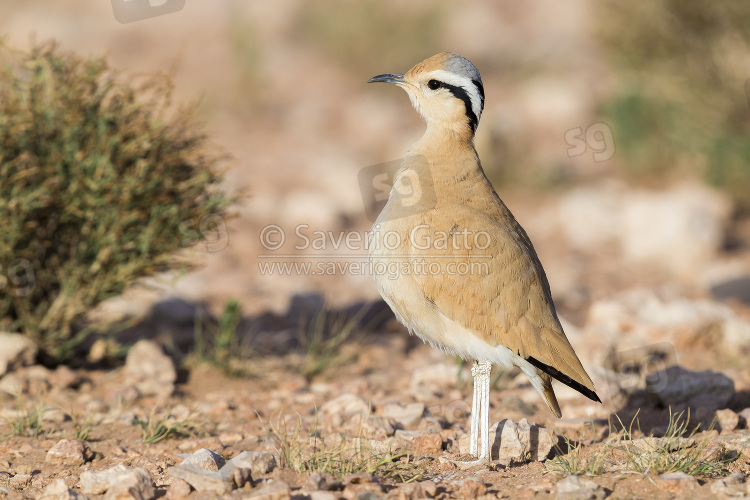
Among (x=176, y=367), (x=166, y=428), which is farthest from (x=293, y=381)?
(x=166, y=428)

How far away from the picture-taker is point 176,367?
574 centimetres

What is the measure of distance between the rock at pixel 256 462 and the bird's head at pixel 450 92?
1.95m

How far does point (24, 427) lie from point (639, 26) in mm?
8151

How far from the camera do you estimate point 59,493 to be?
3.34 meters

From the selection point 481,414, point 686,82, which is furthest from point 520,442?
point 686,82

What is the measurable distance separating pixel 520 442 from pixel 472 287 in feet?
2.57

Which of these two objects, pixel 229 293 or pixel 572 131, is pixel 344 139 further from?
pixel 229 293

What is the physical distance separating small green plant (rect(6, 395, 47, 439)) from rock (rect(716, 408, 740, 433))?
363cm

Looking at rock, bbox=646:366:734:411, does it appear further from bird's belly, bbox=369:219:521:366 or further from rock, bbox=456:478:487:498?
rock, bbox=456:478:487:498

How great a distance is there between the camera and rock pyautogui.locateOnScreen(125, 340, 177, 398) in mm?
5273

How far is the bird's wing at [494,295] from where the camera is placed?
3848mm

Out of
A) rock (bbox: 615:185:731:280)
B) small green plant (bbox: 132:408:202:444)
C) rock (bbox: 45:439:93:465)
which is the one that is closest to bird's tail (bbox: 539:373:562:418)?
small green plant (bbox: 132:408:202:444)

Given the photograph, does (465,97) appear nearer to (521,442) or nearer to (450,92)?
(450,92)

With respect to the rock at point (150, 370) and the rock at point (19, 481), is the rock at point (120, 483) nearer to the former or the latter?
the rock at point (19, 481)
